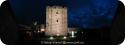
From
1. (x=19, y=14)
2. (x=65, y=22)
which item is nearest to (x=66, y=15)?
(x=65, y=22)

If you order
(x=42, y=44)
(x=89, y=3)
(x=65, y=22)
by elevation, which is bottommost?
(x=42, y=44)

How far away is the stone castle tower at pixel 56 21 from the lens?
981 mm

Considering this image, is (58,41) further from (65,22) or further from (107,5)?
(107,5)

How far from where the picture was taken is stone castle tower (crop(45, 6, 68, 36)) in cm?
98

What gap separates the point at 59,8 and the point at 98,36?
0.86ft

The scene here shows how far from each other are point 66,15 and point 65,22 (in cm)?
4

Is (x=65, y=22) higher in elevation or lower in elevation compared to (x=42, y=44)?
higher

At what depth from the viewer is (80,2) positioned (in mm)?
992

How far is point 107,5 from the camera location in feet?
3.24

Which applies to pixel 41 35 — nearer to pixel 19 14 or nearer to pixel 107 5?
pixel 19 14

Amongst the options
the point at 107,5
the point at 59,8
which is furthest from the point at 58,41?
the point at 107,5

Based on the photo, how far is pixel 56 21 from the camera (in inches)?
39.2

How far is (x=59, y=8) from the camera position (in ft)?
3.23

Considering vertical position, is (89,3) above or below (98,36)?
above
